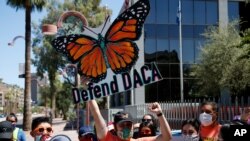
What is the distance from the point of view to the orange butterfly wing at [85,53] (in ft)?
15.1

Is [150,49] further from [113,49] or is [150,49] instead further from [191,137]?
[113,49]

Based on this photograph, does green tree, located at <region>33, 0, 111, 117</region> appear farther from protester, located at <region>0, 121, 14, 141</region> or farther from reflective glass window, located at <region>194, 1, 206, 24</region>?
protester, located at <region>0, 121, 14, 141</region>

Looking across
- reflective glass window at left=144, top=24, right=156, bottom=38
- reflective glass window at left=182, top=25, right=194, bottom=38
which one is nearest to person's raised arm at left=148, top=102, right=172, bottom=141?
reflective glass window at left=144, top=24, right=156, bottom=38

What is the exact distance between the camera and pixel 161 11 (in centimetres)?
3684

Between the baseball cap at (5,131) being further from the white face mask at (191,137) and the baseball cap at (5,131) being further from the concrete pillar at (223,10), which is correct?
the concrete pillar at (223,10)

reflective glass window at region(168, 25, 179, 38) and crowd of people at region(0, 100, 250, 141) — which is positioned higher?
reflective glass window at region(168, 25, 179, 38)

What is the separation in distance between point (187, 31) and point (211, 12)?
2.53 meters

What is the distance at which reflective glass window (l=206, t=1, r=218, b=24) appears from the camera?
37.5 meters

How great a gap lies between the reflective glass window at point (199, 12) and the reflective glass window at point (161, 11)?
8.09 ft

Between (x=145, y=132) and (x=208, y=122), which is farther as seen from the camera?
(x=145, y=132)

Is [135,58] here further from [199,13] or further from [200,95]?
[199,13]

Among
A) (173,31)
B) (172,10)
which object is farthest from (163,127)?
(172,10)

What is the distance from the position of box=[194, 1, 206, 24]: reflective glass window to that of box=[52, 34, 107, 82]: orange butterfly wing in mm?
33303

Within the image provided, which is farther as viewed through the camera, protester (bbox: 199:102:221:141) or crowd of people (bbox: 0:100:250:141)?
protester (bbox: 199:102:221:141)
